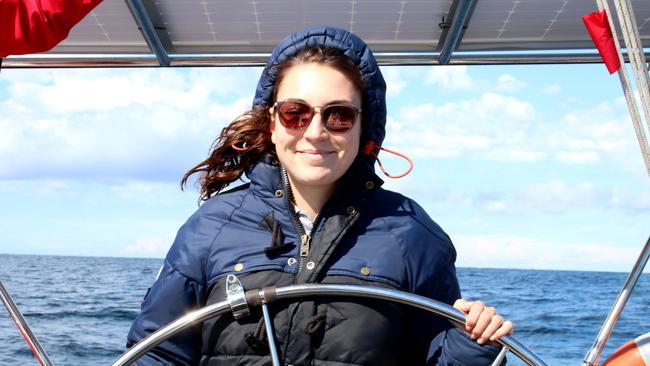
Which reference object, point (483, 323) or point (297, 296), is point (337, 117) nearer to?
point (297, 296)

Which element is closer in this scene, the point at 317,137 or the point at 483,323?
the point at 483,323

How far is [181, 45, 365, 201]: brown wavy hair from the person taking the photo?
6.32 ft

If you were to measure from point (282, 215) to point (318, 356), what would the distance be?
34 centimetres

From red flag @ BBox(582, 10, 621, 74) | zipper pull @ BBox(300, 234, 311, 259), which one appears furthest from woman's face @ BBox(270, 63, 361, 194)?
red flag @ BBox(582, 10, 621, 74)

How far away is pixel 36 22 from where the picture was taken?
4.82 ft

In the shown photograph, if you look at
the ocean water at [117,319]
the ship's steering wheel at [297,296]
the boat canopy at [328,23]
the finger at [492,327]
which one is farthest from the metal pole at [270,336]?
the ocean water at [117,319]

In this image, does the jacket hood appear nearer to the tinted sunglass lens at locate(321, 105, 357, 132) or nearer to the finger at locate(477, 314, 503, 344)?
the tinted sunglass lens at locate(321, 105, 357, 132)

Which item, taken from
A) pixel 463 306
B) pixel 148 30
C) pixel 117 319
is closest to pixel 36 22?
pixel 463 306

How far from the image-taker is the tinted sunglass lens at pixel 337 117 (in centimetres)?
182

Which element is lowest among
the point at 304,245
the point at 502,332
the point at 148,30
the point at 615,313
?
the point at 615,313

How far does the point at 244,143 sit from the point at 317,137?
1.07 feet

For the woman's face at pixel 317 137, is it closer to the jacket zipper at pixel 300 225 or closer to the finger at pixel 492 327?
the jacket zipper at pixel 300 225

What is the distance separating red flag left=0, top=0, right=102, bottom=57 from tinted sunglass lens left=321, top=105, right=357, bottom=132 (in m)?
0.58

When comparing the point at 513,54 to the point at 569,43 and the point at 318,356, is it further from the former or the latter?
the point at 318,356
